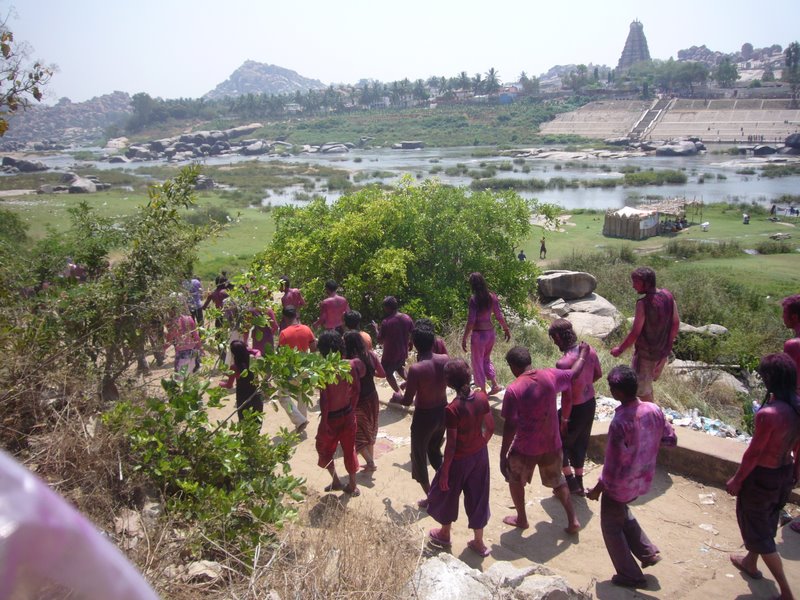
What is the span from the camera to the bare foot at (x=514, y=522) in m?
4.19

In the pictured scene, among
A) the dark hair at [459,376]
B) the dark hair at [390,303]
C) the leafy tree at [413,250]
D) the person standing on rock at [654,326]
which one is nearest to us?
the dark hair at [459,376]

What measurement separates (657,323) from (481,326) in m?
1.53

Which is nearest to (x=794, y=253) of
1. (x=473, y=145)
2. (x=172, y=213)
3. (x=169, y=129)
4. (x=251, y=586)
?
(x=172, y=213)

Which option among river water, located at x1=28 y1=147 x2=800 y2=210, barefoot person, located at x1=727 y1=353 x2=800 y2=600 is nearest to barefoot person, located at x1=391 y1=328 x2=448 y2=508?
barefoot person, located at x1=727 y1=353 x2=800 y2=600

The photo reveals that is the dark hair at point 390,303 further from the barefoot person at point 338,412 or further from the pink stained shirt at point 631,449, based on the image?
the pink stained shirt at point 631,449

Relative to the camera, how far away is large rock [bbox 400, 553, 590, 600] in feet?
9.30

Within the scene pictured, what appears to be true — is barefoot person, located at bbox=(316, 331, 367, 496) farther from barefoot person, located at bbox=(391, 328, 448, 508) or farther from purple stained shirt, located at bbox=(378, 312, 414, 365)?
purple stained shirt, located at bbox=(378, 312, 414, 365)

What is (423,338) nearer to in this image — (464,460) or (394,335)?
(464,460)

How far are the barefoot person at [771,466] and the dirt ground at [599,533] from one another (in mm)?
351

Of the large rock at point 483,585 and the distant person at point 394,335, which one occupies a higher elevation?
the distant person at point 394,335

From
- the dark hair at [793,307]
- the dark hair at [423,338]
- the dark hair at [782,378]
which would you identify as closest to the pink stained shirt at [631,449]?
the dark hair at [782,378]

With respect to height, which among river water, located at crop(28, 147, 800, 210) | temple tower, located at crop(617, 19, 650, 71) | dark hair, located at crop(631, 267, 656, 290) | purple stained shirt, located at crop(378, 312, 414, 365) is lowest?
river water, located at crop(28, 147, 800, 210)

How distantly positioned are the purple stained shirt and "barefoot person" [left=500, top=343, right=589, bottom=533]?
6.63 ft

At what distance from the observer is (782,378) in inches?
130
